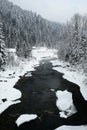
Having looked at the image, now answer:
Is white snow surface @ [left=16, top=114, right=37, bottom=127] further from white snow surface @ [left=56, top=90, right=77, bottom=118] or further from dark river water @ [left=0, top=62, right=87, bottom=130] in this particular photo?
white snow surface @ [left=56, top=90, right=77, bottom=118]

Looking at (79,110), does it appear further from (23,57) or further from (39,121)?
(23,57)

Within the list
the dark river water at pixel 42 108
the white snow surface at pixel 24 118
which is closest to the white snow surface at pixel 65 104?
the dark river water at pixel 42 108

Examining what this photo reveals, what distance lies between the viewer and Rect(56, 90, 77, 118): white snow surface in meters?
22.4

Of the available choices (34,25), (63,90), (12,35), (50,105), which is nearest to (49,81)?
(63,90)

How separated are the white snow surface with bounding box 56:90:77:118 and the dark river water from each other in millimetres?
523

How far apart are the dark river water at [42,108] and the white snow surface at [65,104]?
0.52m

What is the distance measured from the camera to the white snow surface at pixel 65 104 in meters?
22.4

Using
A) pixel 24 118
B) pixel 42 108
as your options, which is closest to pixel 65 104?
pixel 42 108

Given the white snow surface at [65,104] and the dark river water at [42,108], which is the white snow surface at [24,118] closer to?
the dark river water at [42,108]

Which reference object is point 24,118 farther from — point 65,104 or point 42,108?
point 65,104

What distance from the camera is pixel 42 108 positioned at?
23688 millimetres

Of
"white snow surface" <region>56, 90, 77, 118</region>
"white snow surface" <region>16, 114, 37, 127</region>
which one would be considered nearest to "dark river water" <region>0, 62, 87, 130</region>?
"white snow surface" <region>16, 114, 37, 127</region>

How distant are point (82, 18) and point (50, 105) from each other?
44806 mm

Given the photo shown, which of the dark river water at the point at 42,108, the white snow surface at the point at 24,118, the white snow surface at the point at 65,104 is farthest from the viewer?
the white snow surface at the point at 65,104
